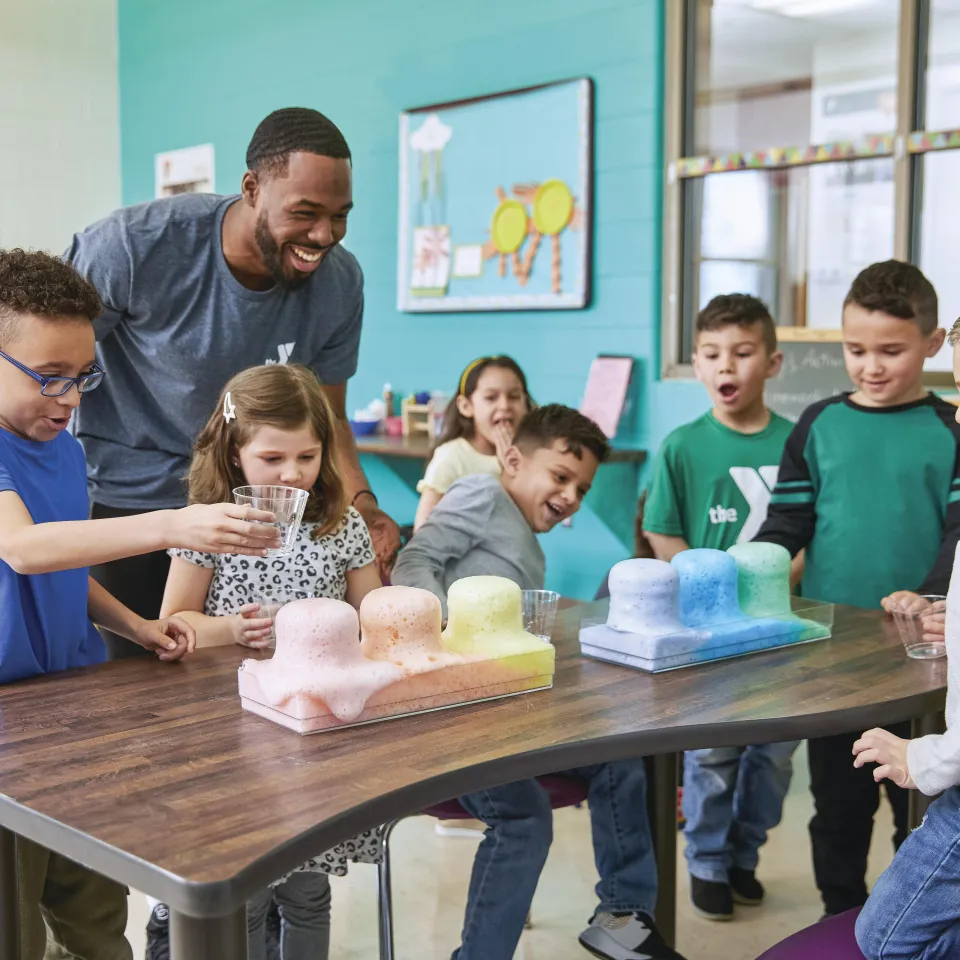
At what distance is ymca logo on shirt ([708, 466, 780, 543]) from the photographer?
9.84 ft

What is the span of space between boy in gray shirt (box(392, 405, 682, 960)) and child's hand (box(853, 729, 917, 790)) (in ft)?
2.09

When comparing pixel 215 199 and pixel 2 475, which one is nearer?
pixel 2 475

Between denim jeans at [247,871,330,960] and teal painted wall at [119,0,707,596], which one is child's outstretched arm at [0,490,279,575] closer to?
denim jeans at [247,871,330,960]

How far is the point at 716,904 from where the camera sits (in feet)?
9.07

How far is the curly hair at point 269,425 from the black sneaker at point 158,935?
665 millimetres

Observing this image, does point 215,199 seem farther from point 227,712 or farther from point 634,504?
point 634,504

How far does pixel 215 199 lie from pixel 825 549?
4.76ft

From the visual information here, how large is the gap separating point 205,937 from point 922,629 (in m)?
1.29

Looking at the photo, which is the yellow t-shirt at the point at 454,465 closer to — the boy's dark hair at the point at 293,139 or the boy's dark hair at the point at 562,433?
the boy's dark hair at the point at 562,433

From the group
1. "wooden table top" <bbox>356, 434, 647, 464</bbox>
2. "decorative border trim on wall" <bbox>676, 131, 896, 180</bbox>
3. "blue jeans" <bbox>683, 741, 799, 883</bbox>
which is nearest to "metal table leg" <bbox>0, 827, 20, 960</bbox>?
"blue jeans" <bbox>683, 741, 799, 883</bbox>

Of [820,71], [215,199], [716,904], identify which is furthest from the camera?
[820,71]

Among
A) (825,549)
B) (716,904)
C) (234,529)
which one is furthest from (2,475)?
(716,904)

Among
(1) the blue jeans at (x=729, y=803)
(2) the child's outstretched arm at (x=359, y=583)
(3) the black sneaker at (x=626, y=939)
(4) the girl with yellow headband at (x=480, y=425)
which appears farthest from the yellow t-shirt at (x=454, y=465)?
(3) the black sneaker at (x=626, y=939)

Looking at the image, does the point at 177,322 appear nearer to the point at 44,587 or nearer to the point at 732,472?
the point at 44,587
